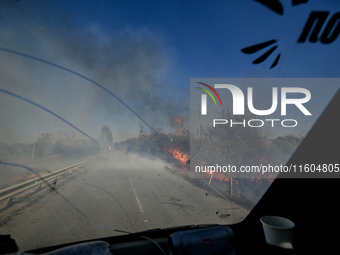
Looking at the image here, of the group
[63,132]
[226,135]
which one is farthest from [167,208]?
[226,135]

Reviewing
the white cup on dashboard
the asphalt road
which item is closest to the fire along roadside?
the asphalt road

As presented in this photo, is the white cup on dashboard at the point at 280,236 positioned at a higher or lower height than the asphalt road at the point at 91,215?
higher

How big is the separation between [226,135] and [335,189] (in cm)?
976

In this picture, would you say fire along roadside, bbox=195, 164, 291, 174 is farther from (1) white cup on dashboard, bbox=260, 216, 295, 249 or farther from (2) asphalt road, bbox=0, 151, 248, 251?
(1) white cup on dashboard, bbox=260, 216, 295, 249

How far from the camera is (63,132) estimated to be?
361 centimetres

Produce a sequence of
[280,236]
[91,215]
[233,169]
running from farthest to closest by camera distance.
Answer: [233,169]
[91,215]
[280,236]

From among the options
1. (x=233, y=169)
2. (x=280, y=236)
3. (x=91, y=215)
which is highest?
(x=280, y=236)

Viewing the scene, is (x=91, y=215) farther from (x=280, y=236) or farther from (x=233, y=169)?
(x=233, y=169)

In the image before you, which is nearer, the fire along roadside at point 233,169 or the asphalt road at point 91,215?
the asphalt road at point 91,215

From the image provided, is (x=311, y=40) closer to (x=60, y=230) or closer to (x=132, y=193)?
(x=60, y=230)

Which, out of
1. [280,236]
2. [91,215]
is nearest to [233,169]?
[91,215]

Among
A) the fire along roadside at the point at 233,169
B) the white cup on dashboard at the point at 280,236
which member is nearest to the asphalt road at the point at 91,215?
the white cup on dashboard at the point at 280,236

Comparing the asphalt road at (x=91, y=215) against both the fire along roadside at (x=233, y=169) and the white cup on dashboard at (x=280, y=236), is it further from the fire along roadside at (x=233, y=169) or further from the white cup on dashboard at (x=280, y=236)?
the fire along roadside at (x=233, y=169)

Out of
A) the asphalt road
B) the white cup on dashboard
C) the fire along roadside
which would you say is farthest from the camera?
the fire along roadside
